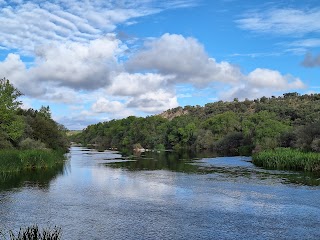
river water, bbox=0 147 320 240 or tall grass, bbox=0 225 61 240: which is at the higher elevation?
tall grass, bbox=0 225 61 240

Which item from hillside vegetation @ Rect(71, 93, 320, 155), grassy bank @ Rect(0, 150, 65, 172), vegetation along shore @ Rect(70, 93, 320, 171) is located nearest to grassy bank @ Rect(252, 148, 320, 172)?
vegetation along shore @ Rect(70, 93, 320, 171)

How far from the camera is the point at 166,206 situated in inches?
1049

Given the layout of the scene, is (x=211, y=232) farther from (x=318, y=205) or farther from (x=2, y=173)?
(x=2, y=173)

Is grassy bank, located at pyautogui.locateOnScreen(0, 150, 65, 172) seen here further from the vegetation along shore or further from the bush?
the vegetation along shore

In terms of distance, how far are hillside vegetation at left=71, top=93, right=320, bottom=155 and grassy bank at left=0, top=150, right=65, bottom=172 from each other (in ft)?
127

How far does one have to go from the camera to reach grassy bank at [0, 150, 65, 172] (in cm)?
4500

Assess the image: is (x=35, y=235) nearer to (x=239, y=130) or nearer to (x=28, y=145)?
(x=28, y=145)

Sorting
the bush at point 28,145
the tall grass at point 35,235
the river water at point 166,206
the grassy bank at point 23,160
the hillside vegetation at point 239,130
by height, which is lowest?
the river water at point 166,206

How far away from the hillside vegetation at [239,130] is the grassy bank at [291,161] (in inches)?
222

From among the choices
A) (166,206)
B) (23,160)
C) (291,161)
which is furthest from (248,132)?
(166,206)

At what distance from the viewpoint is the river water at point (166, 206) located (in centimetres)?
2030

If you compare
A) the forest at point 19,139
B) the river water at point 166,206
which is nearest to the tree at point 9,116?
the forest at point 19,139

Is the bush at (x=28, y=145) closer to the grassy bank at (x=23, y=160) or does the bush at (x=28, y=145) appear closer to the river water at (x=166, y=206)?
the grassy bank at (x=23, y=160)

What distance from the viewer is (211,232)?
1994 centimetres
